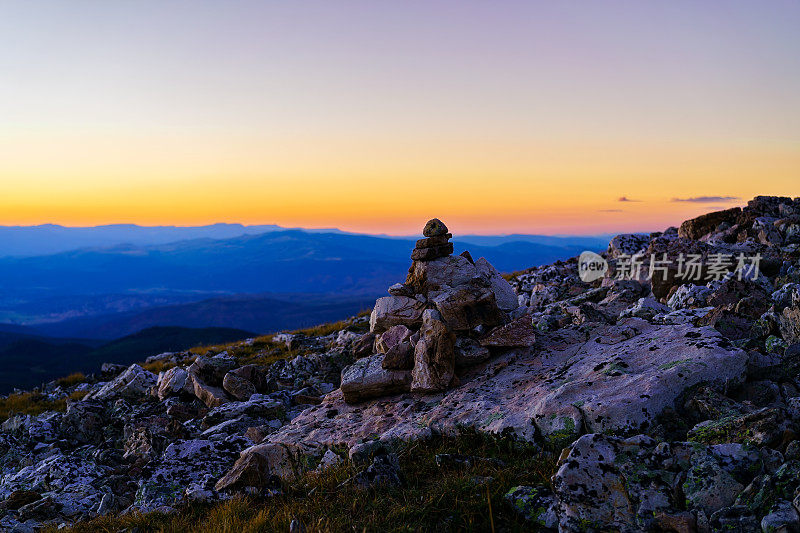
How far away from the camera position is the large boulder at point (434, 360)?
10.8 m

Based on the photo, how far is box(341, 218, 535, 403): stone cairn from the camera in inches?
438

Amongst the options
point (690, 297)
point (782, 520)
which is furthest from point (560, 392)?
point (690, 297)

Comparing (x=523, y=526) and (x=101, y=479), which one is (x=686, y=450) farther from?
(x=101, y=479)

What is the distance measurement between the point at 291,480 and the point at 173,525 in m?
1.92

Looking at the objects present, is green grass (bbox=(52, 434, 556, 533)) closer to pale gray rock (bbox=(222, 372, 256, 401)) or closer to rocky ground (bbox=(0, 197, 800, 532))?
rocky ground (bbox=(0, 197, 800, 532))

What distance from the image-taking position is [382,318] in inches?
551

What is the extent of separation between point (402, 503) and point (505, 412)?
2972mm

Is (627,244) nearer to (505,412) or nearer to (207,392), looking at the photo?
(505,412)

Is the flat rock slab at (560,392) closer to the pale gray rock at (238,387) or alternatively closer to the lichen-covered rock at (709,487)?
the lichen-covered rock at (709,487)

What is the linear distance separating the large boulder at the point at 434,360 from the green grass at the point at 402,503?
2.40 m

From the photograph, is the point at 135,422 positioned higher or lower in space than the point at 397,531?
lower

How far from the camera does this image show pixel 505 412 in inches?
340

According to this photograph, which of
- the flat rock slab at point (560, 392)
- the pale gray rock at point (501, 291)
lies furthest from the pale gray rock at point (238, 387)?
the pale gray rock at point (501, 291)

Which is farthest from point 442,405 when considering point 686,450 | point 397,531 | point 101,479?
point 101,479
